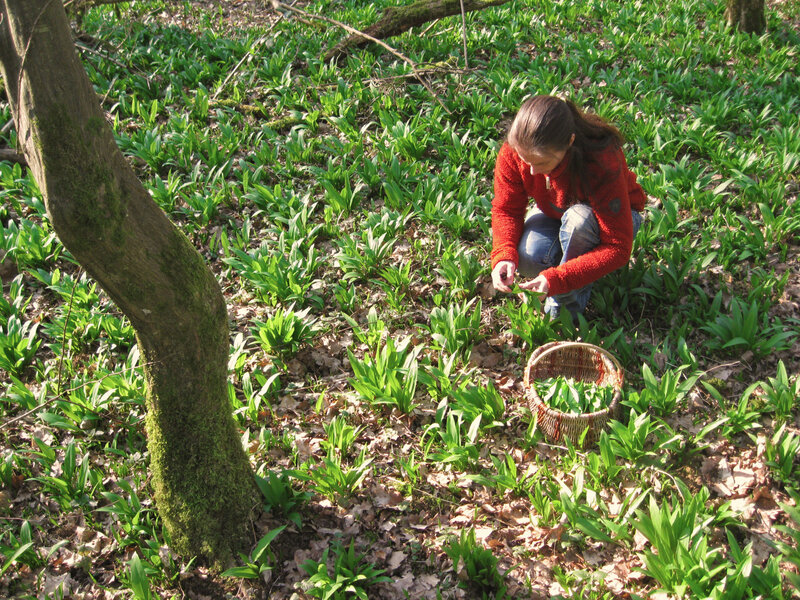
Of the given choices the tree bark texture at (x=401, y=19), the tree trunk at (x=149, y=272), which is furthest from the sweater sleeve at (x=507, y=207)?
the tree bark texture at (x=401, y=19)

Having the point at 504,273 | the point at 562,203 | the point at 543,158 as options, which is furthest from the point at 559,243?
the point at 543,158

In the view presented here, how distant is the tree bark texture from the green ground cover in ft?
3.43

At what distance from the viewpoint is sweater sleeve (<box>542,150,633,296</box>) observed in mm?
2668

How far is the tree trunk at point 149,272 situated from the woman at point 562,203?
146cm

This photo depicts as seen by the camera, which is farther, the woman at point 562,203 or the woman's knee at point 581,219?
the woman's knee at point 581,219

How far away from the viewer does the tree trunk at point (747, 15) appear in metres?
6.07

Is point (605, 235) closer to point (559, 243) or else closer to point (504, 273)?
point (559, 243)

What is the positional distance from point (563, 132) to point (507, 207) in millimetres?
667

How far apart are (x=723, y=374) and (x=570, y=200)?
116cm

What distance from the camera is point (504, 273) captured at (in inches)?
116

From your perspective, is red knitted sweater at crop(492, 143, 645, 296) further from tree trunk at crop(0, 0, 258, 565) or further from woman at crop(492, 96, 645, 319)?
tree trunk at crop(0, 0, 258, 565)

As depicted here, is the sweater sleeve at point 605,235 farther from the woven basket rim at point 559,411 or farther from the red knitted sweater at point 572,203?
the woven basket rim at point 559,411

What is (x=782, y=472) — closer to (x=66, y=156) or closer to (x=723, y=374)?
(x=723, y=374)

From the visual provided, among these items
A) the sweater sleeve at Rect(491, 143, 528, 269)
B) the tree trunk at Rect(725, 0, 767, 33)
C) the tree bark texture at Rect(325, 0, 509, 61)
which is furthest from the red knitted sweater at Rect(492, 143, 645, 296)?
the tree trunk at Rect(725, 0, 767, 33)
